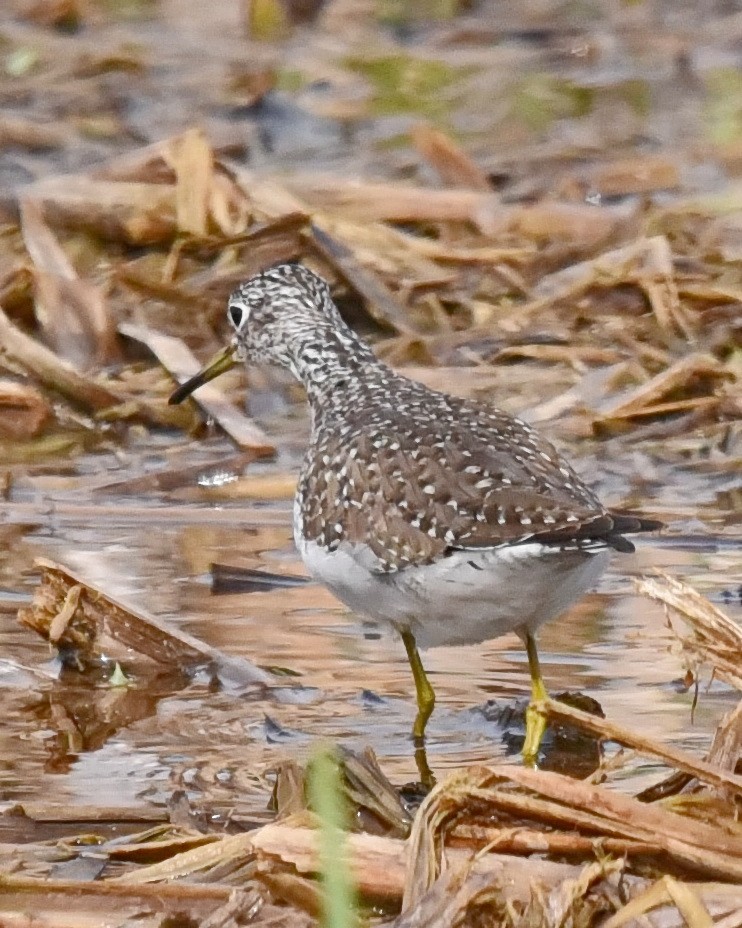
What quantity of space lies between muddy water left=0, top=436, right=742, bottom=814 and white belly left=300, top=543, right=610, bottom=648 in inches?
11.8

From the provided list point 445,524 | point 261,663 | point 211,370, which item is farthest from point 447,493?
point 211,370

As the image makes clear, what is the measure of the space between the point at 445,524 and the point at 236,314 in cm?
233

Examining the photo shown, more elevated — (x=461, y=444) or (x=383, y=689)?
(x=461, y=444)

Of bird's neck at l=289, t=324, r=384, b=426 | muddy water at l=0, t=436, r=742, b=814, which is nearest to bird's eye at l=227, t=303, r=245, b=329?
bird's neck at l=289, t=324, r=384, b=426

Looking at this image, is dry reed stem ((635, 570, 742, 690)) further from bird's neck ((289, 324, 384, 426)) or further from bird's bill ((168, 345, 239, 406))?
bird's bill ((168, 345, 239, 406))

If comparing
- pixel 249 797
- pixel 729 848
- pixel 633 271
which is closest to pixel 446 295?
pixel 633 271

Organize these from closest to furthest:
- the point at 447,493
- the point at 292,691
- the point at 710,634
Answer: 1. the point at 710,634
2. the point at 447,493
3. the point at 292,691

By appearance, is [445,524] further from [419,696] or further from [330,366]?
[330,366]

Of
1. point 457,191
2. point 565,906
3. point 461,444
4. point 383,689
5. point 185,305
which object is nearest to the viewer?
point 565,906

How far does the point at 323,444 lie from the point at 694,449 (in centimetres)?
251

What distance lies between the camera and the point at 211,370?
7750mm

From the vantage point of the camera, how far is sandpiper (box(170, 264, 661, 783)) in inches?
203

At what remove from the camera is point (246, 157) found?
12297mm

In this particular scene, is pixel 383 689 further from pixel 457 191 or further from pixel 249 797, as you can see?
pixel 457 191
